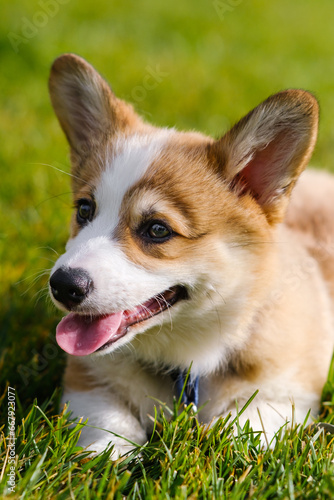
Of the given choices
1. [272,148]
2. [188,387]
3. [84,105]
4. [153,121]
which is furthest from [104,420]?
[153,121]

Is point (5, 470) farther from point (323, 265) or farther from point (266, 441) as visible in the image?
point (323, 265)

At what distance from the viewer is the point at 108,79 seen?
643 centimetres

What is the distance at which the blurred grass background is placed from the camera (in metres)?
Answer: 3.62

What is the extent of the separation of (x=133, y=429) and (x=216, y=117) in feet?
13.7

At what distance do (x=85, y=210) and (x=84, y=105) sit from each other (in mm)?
712

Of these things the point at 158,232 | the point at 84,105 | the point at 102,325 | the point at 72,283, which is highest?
the point at 84,105

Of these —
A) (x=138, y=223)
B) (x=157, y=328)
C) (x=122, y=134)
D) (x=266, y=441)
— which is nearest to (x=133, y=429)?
(x=157, y=328)

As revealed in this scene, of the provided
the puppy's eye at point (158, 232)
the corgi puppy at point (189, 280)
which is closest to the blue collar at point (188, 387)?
the corgi puppy at point (189, 280)

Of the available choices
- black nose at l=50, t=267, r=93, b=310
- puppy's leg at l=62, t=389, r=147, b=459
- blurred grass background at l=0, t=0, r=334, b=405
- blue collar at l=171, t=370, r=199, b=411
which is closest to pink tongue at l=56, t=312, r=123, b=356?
black nose at l=50, t=267, r=93, b=310

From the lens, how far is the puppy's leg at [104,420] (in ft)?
8.50

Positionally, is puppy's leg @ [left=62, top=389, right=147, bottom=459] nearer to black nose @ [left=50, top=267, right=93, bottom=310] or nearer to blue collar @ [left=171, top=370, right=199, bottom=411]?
blue collar @ [left=171, top=370, right=199, bottom=411]

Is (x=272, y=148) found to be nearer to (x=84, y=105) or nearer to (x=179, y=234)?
(x=179, y=234)

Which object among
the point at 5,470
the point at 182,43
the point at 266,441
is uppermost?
the point at 182,43

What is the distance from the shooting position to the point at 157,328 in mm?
2703
